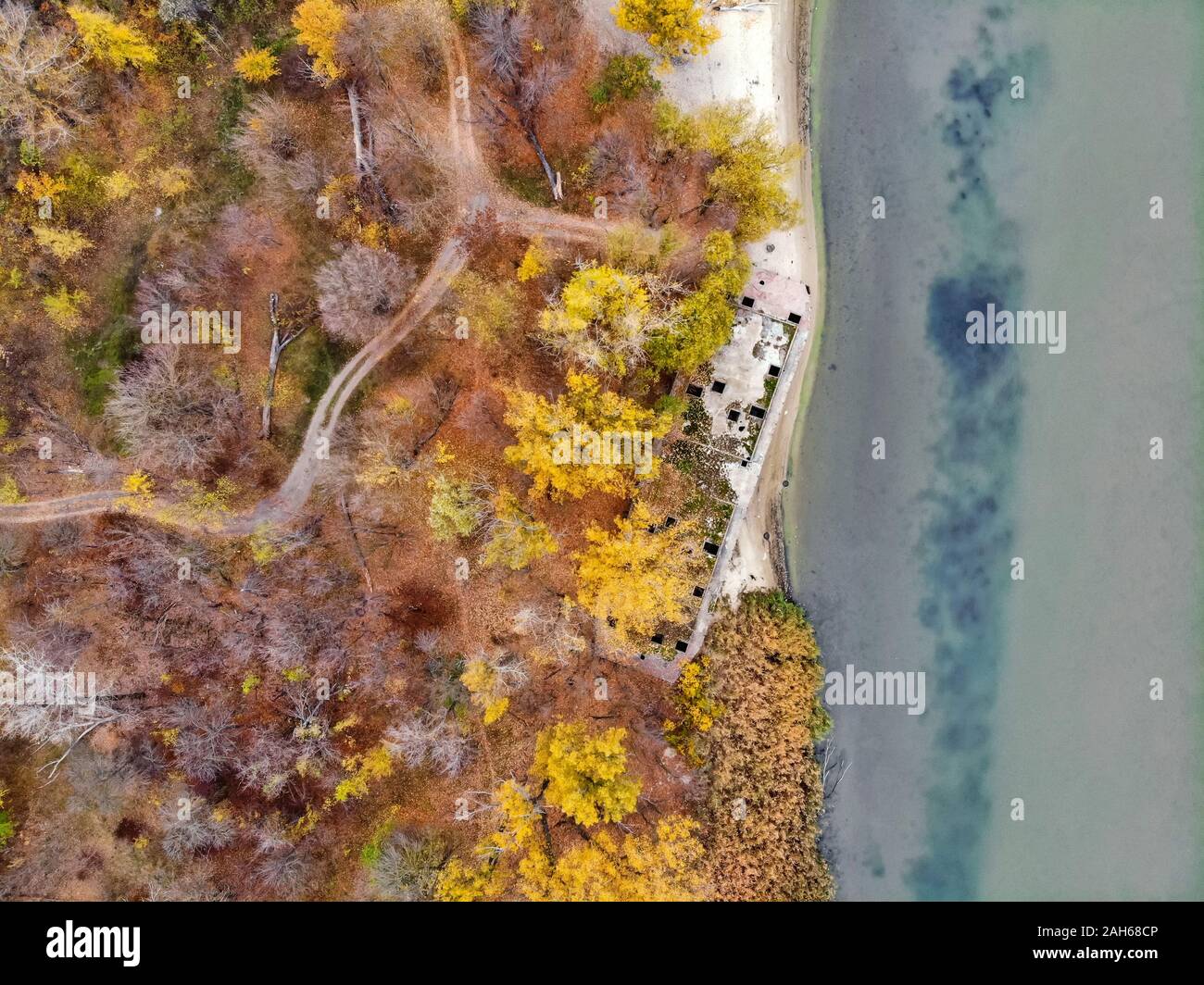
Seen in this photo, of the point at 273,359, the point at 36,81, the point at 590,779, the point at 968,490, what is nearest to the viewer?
the point at 590,779

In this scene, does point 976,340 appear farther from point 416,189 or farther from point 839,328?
point 416,189

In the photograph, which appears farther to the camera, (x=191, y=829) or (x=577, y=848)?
(x=191, y=829)

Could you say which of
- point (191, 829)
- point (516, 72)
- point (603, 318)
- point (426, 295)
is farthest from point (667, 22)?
point (191, 829)

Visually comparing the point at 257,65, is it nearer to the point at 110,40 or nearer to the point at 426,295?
the point at 110,40

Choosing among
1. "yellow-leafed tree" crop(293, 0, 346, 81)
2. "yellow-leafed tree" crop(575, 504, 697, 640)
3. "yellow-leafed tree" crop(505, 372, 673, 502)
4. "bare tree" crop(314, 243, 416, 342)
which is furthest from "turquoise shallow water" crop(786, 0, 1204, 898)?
"yellow-leafed tree" crop(293, 0, 346, 81)

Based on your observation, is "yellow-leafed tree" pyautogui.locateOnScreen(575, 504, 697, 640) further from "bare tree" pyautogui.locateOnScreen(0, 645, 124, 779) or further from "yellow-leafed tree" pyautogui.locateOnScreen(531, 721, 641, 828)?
"bare tree" pyautogui.locateOnScreen(0, 645, 124, 779)

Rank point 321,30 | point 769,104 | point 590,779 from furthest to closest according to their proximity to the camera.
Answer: point 769,104
point 321,30
point 590,779
